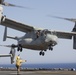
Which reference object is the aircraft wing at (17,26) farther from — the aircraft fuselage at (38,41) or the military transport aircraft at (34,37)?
the aircraft fuselage at (38,41)


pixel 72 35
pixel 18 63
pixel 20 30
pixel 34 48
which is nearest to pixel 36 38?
pixel 34 48

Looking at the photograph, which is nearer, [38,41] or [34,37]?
[38,41]

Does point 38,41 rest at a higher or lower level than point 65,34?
lower

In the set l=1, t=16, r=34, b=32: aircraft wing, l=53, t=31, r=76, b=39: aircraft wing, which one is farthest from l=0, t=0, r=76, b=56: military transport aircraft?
l=53, t=31, r=76, b=39: aircraft wing

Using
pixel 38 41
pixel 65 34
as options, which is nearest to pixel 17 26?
pixel 38 41

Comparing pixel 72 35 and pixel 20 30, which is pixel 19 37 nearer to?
pixel 20 30

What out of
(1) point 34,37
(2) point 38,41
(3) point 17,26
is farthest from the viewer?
(3) point 17,26

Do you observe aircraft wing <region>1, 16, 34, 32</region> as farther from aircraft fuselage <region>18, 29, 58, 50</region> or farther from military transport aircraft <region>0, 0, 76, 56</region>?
aircraft fuselage <region>18, 29, 58, 50</region>

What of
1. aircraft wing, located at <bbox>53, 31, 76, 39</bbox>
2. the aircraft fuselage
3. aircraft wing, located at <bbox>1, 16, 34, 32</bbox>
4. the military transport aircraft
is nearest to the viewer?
the aircraft fuselage

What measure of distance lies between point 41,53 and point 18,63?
20341mm

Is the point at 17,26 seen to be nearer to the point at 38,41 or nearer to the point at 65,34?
the point at 38,41

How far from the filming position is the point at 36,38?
145 ft

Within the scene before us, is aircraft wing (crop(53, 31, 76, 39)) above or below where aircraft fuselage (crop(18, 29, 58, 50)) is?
above

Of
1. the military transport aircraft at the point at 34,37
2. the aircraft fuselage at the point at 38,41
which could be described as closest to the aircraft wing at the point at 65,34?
the military transport aircraft at the point at 34,37
